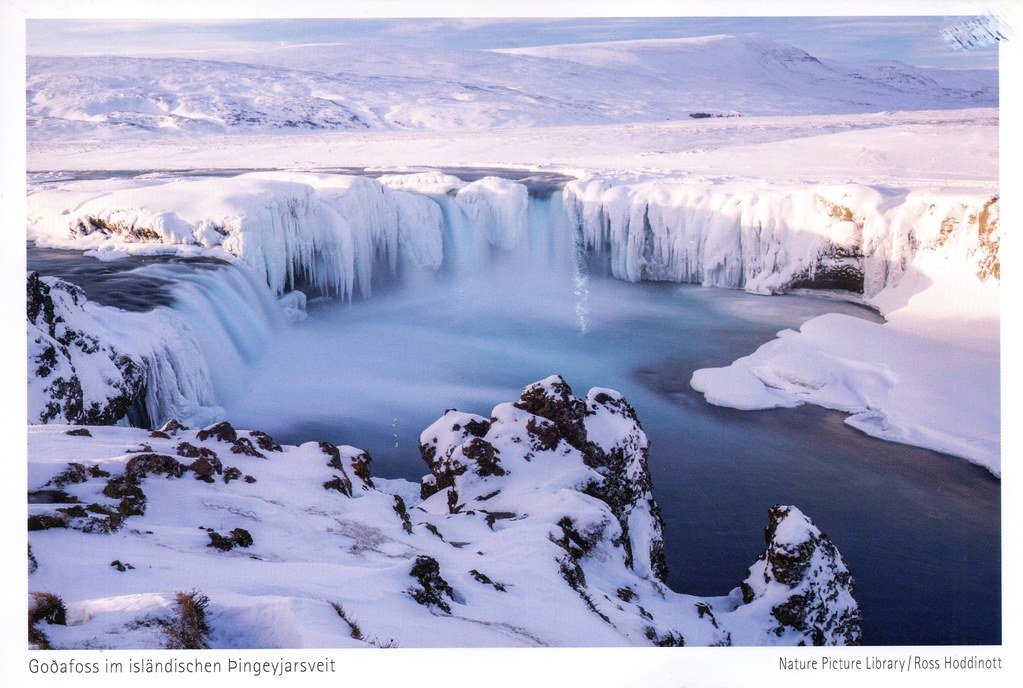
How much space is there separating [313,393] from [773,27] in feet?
15.3

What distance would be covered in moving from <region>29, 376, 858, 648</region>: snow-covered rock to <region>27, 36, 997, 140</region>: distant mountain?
2428 millimetres

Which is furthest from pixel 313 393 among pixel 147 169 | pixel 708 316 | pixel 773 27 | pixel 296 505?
pixel 773 27

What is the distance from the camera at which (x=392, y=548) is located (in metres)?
4.38

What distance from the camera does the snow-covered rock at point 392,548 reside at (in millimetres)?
3713

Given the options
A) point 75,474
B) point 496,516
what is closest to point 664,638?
point 496,516

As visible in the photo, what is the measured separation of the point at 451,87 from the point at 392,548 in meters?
5.18

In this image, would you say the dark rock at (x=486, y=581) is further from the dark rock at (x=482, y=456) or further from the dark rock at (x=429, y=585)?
the dark rock at (x=482, y=456)

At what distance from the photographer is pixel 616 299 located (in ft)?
25.3

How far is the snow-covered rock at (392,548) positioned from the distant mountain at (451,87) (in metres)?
2.43

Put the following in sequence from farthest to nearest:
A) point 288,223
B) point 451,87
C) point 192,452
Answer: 1. point 288,223
2. point 451,87
3. point 192,452

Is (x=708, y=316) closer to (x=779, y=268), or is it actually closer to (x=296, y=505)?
(x=779, y=268)

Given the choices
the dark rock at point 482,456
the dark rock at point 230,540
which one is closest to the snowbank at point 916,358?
the dark rock at point 482,456

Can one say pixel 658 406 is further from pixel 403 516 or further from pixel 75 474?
pixel 75 474

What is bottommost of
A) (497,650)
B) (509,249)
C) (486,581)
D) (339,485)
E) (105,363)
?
(497,650)
